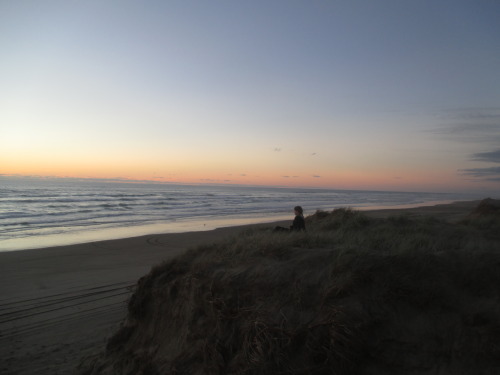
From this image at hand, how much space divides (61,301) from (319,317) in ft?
21.0

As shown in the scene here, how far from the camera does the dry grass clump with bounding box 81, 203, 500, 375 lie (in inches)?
125

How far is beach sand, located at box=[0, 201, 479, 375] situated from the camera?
201 inches

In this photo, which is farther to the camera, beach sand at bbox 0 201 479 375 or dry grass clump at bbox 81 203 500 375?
beach sand at bbox 0 201 479 375

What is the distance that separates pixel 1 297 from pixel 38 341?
9.63 feet

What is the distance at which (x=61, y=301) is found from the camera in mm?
7266

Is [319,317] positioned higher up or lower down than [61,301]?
higher up

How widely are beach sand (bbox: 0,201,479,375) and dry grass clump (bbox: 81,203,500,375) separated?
3.40ft

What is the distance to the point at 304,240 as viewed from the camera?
546cm

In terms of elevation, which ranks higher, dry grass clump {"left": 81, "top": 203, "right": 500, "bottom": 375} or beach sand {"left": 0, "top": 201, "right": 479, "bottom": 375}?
dry grass clump {"left": 81, "top": 203, "right": 500, "bottom": 375}

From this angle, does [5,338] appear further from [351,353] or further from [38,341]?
[351,353]

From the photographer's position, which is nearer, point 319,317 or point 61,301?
point 319,317

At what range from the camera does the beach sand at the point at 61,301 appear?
5.11m

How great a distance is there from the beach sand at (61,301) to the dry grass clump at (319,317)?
3.40ft

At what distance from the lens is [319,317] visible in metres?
3.47
